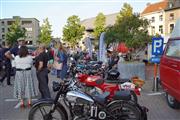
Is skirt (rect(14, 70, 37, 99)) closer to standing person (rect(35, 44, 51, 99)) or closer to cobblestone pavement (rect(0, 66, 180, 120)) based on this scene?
standing person (rect(35, 44, 51, 99))

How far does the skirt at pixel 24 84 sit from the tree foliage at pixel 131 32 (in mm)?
8241

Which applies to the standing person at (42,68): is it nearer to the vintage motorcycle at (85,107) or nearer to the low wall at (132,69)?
the vintage motorcycle at (85,107)

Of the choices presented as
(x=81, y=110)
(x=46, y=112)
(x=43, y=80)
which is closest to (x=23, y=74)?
(x=43, y=80)

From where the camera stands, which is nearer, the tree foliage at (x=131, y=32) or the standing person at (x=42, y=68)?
the standing person at (x=42, y=68)

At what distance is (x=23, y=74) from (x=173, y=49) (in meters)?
3.68

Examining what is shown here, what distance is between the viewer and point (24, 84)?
26.7 ft

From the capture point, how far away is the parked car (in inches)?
258

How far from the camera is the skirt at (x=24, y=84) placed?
808 cm

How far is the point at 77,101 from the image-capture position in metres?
5.48

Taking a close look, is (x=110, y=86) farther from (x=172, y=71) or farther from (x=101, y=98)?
(x=101, y=98)

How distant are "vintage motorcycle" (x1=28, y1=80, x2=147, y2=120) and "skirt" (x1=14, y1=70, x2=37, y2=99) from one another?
8.40 ft

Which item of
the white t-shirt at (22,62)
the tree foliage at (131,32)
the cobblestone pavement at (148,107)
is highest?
the tree foliage at (131,32)

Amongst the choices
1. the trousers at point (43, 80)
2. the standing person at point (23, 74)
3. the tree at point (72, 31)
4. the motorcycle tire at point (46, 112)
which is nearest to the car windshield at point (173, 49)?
the motorcycle tire at point (46, 112)

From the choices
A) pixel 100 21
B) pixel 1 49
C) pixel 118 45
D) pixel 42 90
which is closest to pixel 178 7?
pixel 100 21
